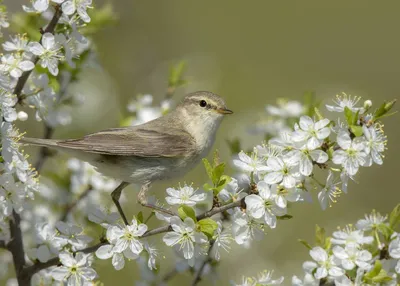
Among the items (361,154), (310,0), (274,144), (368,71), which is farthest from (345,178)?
(310,0)

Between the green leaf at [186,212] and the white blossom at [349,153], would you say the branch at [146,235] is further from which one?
the white blossom at [349,153]

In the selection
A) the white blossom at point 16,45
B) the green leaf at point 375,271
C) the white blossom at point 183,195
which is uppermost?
the white blossom at point 16,45

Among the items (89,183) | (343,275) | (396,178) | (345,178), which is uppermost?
(345,178)

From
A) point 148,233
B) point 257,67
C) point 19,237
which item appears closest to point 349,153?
point 148,233

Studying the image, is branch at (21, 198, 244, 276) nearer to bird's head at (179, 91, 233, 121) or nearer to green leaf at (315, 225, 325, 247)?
green leaf at (315, 225, 325, 247)

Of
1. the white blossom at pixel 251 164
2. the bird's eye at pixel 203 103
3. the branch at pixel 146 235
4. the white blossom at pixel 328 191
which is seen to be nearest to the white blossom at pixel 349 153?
the white blossom at pixel 328 191

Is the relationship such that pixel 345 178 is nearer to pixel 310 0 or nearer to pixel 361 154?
pixel 361 154

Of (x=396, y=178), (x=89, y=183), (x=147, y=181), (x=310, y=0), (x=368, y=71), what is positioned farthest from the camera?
(x=310, y=0)
